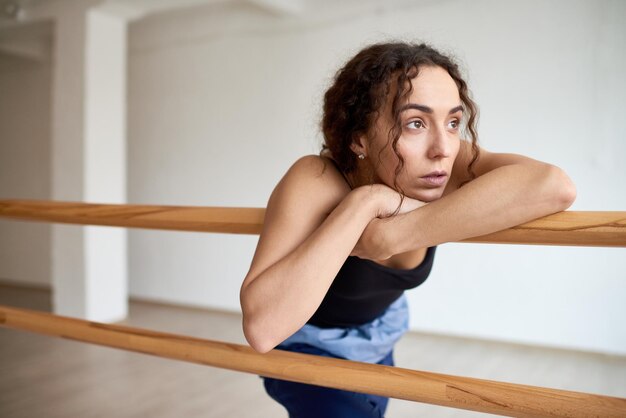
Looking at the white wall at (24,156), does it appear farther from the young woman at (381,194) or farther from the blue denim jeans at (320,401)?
the young woman at (381,194)

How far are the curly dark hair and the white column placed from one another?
477 centimetres

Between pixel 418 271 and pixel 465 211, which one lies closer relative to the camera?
pixel 465 211

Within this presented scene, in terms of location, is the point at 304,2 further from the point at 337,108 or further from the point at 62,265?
the point at 337,108

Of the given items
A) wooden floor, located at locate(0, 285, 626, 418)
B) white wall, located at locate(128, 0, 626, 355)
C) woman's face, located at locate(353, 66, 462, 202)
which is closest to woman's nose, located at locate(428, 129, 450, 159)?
woman's face, located at locate(353, 66, 462, 202)

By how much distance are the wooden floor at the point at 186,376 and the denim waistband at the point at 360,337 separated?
1819 mm

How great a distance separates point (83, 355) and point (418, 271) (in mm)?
4125

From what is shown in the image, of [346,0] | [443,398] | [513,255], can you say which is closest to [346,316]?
[443,398]

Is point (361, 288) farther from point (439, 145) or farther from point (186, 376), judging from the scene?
point (186, 376)

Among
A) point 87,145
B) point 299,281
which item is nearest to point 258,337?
point 299,281

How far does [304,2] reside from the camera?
232 inches

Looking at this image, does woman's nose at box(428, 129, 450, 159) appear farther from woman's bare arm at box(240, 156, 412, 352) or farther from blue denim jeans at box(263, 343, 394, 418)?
blue denim jeans at box(263, 343, 394, 418)

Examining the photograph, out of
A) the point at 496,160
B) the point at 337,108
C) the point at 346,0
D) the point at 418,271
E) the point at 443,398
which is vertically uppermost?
the point at 346,0

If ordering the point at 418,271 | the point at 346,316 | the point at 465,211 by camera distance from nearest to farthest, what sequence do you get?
1. the point at 465,211
2. the point at 418,271
3. the point at 346,316

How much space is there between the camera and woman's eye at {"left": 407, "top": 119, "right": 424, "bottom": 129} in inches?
47.6
